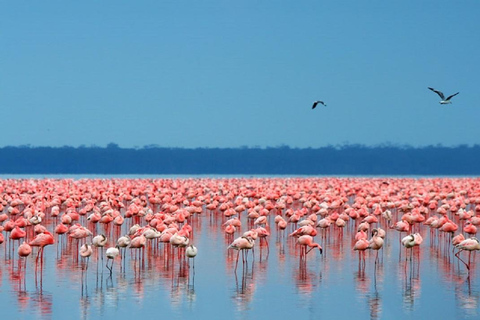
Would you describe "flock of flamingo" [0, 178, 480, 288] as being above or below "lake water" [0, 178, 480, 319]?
above

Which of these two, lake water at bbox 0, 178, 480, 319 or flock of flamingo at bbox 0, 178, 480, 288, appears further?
flock of flamingo at bbox 0, 178, 480, 288

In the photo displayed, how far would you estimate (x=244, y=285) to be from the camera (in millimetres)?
16359

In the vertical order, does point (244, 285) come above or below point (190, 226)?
below

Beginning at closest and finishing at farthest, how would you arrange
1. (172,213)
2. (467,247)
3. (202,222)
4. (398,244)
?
(467,247)
(398,244)
(172,213)
(202,222)

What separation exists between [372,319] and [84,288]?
5152mm

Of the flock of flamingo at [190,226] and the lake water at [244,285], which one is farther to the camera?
the flock of flamingo at [190,226]

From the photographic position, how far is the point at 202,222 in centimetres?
2886

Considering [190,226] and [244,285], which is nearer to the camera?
[244,285]

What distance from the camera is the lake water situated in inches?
552

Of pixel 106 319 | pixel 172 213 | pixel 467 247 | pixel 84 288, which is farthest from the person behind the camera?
pixel 172 213

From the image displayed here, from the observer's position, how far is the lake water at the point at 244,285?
1402 cm

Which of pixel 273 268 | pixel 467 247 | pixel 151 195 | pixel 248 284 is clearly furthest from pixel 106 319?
pixel 151 195

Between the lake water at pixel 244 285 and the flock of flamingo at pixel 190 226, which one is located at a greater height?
the flock of flamingo at pixel 190 226

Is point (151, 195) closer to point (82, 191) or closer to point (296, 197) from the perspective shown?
point (82, 191)
